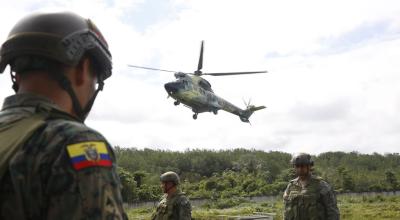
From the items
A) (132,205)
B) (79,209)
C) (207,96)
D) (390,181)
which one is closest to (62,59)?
(79,209)

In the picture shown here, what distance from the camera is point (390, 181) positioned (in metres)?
81.6

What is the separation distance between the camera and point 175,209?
9.18 meters

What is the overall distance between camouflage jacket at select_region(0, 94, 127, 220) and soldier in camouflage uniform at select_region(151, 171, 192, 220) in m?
7.46

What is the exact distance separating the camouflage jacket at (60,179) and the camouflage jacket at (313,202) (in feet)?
23.8

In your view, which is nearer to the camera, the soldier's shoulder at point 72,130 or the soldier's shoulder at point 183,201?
the soldier's shoulder at point 72,130

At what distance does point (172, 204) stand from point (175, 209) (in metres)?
0.09

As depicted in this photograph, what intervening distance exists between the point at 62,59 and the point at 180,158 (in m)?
108

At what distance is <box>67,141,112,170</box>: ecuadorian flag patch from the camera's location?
66.4 inches

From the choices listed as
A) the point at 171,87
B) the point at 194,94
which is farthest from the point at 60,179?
the point at 194,94

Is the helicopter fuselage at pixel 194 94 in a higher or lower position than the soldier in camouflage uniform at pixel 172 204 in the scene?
higher

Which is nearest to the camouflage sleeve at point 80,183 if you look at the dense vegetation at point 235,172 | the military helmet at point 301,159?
the military helmet at point 301,159

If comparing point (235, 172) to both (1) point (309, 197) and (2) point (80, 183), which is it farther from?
(2) point (80, 183)

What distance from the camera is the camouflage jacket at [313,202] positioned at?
28.3ft

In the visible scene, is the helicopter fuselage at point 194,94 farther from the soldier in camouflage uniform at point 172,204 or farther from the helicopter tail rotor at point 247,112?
the soldier in camouflage uniform at point 172,204
